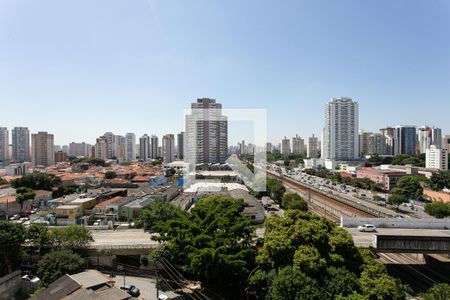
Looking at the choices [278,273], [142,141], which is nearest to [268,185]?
[278,273]

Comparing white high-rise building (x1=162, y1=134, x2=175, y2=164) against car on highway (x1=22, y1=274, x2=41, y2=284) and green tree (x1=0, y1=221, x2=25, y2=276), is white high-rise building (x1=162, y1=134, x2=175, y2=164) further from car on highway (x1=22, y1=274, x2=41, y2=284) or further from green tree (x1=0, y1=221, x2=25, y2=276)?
car on highway (x1=22, y1=274, x2=41, y2=284)

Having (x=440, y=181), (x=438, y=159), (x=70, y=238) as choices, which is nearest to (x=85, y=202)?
(x=70, y=238)

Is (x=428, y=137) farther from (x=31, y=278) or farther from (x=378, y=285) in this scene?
(x=31, y=278)

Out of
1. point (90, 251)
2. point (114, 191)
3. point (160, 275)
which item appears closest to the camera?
point (160, 275)

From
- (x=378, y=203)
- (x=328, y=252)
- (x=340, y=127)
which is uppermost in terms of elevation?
(x=340, y=127)

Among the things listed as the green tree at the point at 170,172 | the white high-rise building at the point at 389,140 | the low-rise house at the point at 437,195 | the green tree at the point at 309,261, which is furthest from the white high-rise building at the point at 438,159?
the green tree at the point at 309,261

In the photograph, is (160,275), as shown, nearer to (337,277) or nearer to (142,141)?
(337,277)

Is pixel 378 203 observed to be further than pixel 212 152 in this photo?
Answer: No

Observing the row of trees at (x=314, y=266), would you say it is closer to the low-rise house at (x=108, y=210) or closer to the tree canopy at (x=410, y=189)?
the low-rise house at (x=108, y=210)
